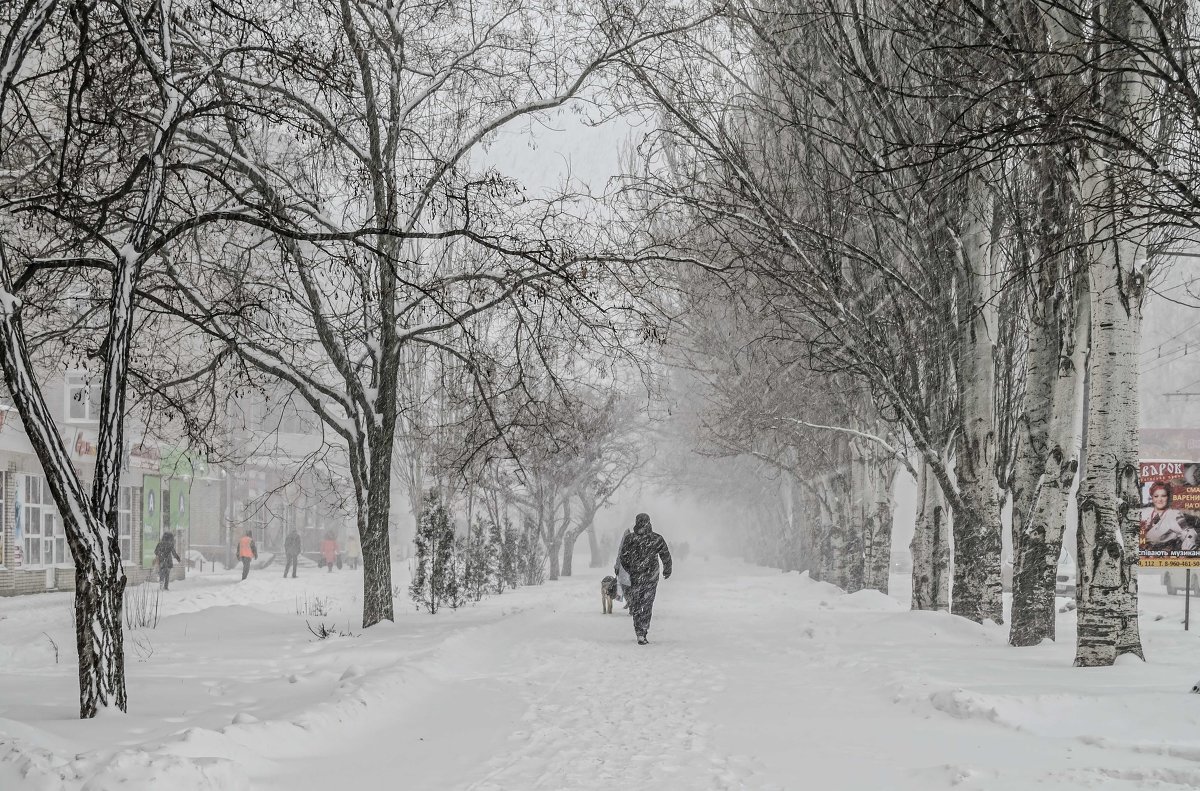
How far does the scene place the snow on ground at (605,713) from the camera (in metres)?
5.95

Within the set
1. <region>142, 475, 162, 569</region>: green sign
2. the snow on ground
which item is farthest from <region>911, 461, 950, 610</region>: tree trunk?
<region>142, 475, 162, 569</region>: green sign

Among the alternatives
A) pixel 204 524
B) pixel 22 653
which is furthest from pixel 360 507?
pixel 204 524

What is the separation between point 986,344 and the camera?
43.9 ft

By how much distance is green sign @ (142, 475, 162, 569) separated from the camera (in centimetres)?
3703

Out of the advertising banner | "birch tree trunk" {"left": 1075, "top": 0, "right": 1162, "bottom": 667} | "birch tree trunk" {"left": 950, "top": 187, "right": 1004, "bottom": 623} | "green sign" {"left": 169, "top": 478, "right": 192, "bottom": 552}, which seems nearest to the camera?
"birch tree trunk" {"left": 1075, "top": 0, "right": 1162, "bottom": 667}

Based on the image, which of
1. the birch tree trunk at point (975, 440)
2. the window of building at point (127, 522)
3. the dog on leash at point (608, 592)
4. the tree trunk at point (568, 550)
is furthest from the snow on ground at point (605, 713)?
the tree trunk at point (568, 550)

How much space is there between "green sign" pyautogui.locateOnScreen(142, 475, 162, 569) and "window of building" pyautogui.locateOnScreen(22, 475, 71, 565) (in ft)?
16.6

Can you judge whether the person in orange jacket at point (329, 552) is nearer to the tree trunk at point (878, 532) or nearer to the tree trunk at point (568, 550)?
the tree trunk at point (568, 550)

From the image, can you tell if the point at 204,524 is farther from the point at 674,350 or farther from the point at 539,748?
the point at 539,748

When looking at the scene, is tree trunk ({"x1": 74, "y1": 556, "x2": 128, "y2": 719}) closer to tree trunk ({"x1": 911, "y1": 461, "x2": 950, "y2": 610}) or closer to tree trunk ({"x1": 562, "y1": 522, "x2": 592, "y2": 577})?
tree trunk ({"x1": 911, "y1": 461, "x2": 950, "y2": 610})

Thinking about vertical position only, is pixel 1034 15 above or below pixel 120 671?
above

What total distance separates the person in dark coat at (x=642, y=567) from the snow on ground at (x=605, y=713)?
0.58 meters

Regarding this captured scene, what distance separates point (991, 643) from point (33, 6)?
10.9m

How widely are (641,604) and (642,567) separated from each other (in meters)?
0.65
